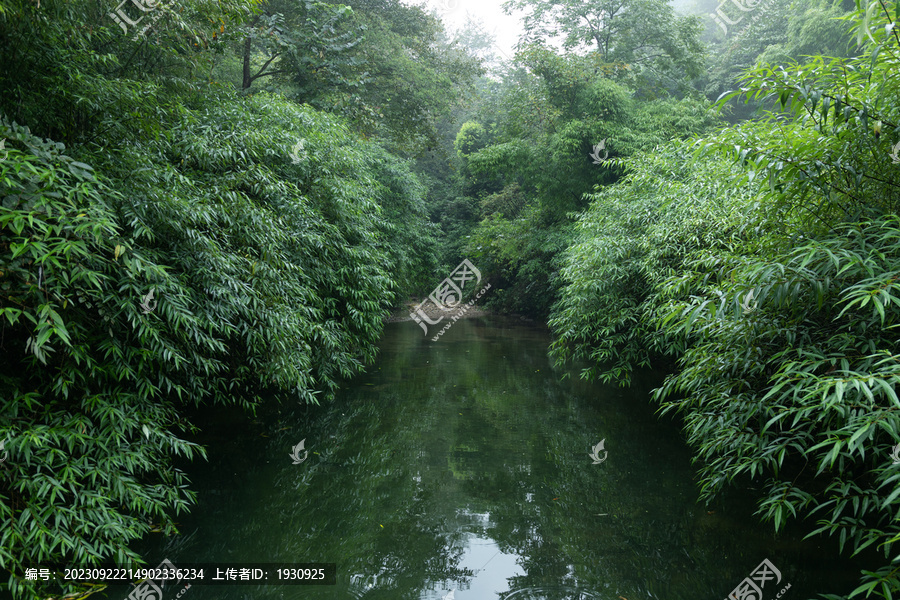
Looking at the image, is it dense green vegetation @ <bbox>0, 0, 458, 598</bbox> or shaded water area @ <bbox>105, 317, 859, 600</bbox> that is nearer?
dense green vegetation @ <bbox>0, 0, 458, 598</bbox>

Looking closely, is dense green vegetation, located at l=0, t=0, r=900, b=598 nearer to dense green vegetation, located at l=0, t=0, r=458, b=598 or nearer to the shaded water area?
dense green vegetation, located at l=0, t=0, r=458, b=598

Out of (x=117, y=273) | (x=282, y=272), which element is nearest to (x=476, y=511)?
(x=282, y=272)

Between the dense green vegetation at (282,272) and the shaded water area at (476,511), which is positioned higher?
the dense green vegetation at (282,272)

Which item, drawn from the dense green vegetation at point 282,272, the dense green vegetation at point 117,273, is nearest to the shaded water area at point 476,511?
the dense green vegetation at point 282,272

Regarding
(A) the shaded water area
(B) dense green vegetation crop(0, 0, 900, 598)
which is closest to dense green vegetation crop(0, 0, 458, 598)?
(B) dense green vegetation crop(0, 0, 900, 598)

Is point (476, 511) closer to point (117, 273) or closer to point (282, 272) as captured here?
point (282, 272)

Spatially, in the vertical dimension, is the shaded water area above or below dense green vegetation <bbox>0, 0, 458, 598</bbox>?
below

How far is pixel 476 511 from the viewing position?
12.7 ft

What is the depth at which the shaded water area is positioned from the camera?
2.97 meters

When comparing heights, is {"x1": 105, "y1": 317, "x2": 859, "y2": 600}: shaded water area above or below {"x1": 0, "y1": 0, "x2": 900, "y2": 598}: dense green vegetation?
below

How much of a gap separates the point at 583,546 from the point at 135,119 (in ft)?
12.7

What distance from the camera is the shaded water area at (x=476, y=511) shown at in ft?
9.76

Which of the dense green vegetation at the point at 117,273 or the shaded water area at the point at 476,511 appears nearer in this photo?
the dense green vegetation at the point at 117,273

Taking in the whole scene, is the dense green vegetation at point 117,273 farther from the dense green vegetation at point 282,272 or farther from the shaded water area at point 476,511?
the shaded water area at point 476,511
